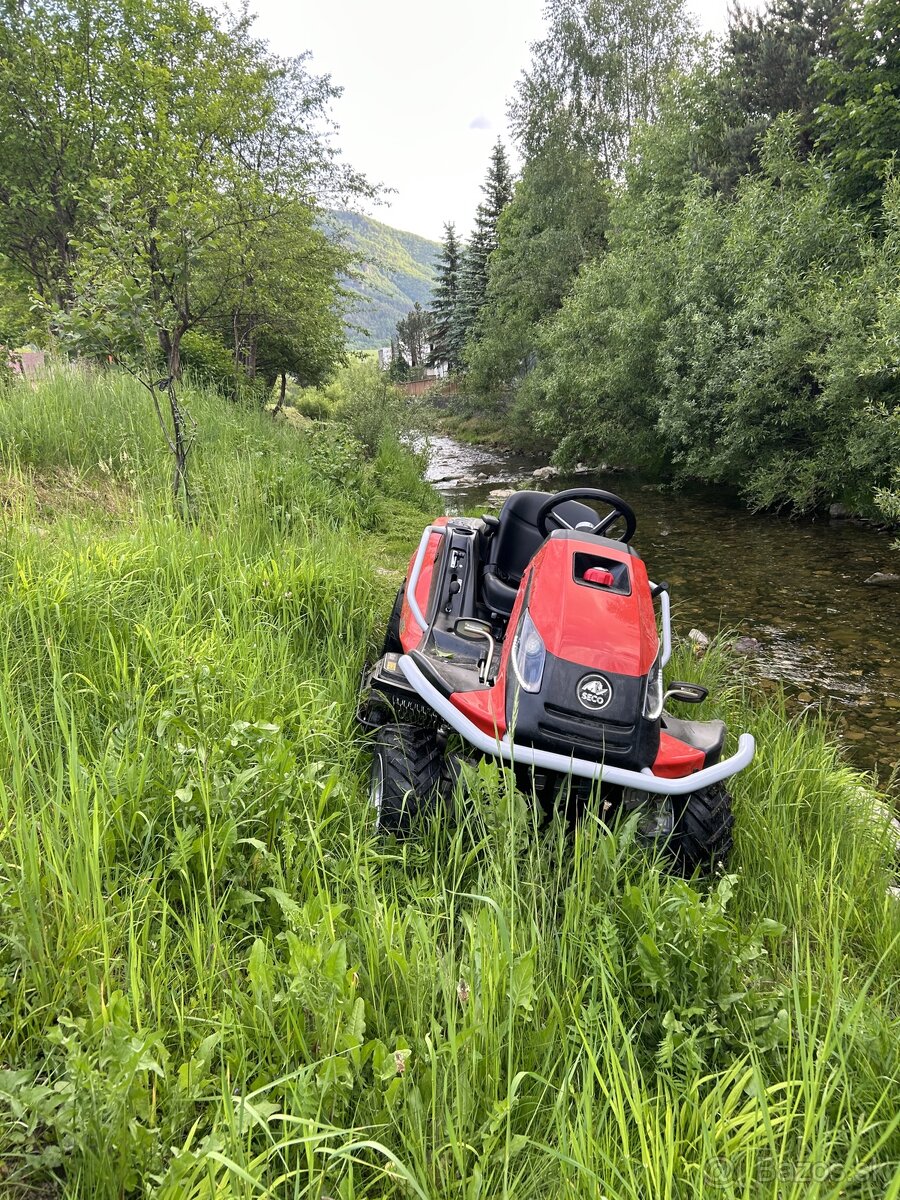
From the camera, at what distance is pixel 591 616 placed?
196 cm

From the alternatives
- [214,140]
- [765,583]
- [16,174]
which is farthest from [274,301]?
[765,583]

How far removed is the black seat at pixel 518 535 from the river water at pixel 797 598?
192 cm

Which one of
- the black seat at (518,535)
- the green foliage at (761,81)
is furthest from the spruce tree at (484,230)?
the black seat at (518,535)

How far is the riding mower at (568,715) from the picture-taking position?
1741mm

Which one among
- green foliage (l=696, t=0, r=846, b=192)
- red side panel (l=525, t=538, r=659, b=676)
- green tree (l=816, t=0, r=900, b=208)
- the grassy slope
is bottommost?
the grassy slope

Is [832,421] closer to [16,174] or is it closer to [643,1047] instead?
[643,1047]

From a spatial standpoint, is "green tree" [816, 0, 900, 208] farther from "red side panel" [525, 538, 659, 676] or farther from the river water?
"red side panel" [525, 538, 659, 676]

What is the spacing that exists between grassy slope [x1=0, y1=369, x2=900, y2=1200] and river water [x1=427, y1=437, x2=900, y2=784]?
2.04m

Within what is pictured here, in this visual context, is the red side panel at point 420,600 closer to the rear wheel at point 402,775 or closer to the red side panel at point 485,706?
the rear wheel at point 402,775

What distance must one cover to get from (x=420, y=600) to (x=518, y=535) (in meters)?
0.75

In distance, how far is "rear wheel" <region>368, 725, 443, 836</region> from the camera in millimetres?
1923

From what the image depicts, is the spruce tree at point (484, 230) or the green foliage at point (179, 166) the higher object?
the spruce tree at point (484, 230)

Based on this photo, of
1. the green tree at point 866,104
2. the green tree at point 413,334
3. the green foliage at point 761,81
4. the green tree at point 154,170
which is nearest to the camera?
the green tree at point 154,170

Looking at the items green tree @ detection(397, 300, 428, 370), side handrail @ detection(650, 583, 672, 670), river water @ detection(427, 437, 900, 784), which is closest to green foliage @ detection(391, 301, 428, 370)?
green tree @ detection(397, 300, 428, 370)
